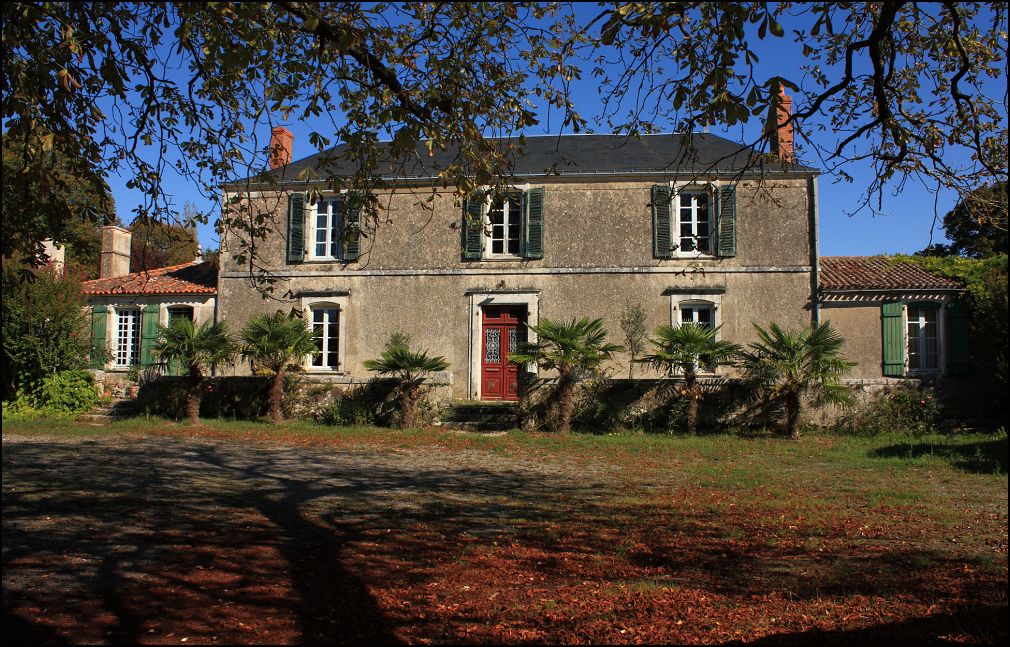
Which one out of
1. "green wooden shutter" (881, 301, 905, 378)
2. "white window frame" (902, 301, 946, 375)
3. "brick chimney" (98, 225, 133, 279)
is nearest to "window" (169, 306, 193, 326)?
"brick chimney" (98, 225, 133, 279)

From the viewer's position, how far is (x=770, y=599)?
14.3ft

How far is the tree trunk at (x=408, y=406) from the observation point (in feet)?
48.8

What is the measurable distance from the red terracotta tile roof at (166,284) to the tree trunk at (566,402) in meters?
10.1

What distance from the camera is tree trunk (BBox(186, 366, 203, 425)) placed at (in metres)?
15.6

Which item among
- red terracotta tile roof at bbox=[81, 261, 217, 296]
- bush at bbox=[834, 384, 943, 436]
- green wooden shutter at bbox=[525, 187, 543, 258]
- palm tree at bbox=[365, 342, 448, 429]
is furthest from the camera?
red terracotta tile roof at bbox=[81, 261, 217, 296]

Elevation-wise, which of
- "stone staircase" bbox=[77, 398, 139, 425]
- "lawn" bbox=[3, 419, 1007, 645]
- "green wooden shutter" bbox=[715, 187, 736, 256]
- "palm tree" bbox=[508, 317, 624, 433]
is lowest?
"lawn" bbox=[3, 419, 1007, 645]

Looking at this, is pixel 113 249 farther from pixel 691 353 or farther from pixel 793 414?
pixel 793 414

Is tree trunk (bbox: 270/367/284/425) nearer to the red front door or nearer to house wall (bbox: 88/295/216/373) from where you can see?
house wall (bbox: 88/295/216/373)

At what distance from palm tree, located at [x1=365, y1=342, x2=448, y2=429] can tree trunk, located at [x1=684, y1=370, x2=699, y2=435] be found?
4.96m

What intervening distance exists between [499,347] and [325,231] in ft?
18.1

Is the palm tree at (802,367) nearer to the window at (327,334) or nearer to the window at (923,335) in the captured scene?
the window at (923,335)

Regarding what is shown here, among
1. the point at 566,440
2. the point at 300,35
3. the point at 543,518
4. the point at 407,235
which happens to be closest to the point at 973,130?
the point at 543,518

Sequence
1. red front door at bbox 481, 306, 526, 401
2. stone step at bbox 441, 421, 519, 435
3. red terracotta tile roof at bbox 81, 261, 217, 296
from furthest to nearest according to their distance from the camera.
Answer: red terracotta tile roof at bbox 81, 261, 217, 296 < red front door at bbox 481, 306, 526, 401 < stone step at bbox 441, 421, 519, 435

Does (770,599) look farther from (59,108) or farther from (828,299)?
(828,299)
